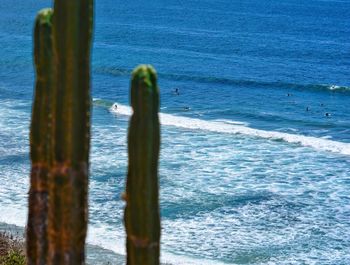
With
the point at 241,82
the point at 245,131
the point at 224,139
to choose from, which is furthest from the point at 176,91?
the point at 224,139

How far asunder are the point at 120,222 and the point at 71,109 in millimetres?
23118

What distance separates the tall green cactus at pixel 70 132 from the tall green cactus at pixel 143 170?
27.6 inches

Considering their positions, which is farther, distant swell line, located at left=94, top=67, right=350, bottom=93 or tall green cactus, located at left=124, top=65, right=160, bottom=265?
distant swell line, located at left=94, top=67, right=350, bottom=93

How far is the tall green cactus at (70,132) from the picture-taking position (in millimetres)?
10375

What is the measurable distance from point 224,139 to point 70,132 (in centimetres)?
4047

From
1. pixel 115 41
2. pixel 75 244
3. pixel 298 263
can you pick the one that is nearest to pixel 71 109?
pixel 75 244

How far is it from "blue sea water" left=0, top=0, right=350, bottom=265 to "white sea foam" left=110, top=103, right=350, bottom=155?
0.41ft

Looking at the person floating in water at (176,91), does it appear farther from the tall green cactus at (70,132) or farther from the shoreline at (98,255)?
the tall green cactus at (70,132)

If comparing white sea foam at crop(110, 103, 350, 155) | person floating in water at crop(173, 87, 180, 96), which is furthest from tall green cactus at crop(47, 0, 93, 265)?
person floating in water at crop(173, 87, 180, 96)

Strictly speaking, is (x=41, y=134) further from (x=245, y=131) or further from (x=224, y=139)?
(x=245, y=131)

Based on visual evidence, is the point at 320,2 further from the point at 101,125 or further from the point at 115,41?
the point at 101,125

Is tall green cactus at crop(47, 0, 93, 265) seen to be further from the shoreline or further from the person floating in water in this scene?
the person floating in water

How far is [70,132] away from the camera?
10.5 meters

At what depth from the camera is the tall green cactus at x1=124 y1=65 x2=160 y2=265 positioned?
410 inches
